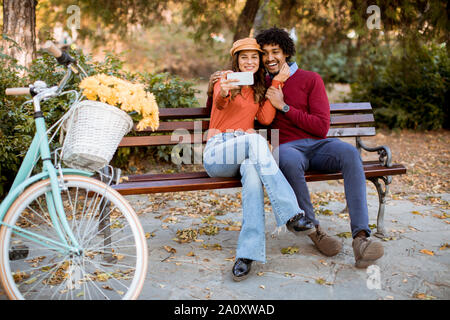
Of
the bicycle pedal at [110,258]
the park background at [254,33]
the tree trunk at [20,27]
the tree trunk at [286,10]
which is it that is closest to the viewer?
the bicycle pedal at [110,258]

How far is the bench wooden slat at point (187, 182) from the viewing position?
9.26 ft

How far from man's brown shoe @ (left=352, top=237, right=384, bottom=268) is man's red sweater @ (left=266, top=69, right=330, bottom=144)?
0.90 meters

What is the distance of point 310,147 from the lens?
3189 millimetres

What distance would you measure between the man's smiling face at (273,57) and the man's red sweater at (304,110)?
134mm

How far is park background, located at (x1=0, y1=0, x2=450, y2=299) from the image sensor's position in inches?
154

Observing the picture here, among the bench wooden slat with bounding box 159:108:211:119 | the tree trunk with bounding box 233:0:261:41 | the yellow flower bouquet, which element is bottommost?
the bench wooden slat with bounding box 159:108:211:119

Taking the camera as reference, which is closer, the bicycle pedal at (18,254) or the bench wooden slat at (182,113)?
the bicycle pedal at (18,254)

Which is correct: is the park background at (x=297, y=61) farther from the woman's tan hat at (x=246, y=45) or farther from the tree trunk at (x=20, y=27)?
the woman's tan hat at (x=246, y=45)

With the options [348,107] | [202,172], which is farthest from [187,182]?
[348,107]

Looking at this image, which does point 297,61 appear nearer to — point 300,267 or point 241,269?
point 300,267

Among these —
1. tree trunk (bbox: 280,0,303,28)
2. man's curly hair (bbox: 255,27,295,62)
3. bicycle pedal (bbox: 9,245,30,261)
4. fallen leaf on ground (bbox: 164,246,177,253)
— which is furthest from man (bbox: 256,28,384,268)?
tree trunk (bbox: 280,0,303,28)

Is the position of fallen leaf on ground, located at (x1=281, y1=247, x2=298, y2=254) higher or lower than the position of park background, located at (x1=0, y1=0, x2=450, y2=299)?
lower

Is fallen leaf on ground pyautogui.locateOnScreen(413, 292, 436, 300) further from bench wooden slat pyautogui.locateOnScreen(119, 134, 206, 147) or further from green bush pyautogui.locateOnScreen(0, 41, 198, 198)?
green bush pyautogui.locateOnScreen(0, 41, 198, 198)

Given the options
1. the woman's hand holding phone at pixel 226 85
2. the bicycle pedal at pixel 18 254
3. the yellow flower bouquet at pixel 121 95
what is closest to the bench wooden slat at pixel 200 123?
the woman's hand holding phone at pixel 226 85
